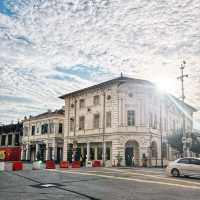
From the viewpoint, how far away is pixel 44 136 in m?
57.0

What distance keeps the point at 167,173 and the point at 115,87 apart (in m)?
20.5

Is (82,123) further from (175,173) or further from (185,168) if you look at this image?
(185,168)

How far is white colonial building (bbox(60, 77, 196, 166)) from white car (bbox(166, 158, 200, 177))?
17.1m

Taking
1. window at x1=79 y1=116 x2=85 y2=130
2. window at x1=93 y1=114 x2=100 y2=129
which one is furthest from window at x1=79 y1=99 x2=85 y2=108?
window at x1=93 y1=114 x2=100 y2=129

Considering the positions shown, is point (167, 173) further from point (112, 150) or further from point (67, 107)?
point (67, 107)

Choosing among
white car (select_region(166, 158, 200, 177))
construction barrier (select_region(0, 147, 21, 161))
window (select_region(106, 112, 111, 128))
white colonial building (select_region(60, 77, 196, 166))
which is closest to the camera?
white car (select_region(166, 158, 200, 177))

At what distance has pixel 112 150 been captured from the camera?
3994cm

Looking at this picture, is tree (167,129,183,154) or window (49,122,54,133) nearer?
tree (167,129,183,154)

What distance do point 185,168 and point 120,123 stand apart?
1962 cm

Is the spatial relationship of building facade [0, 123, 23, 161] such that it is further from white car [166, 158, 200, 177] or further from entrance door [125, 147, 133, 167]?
white car [166, 158, 200, 177]

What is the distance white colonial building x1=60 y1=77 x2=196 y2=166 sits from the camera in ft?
130

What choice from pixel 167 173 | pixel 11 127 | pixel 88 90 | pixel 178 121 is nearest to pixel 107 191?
pixel 167 173

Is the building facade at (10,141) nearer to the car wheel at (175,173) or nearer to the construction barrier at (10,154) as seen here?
the construction barrier at (10,154)

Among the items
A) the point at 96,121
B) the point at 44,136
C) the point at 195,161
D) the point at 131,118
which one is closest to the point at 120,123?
the point at 131,118
